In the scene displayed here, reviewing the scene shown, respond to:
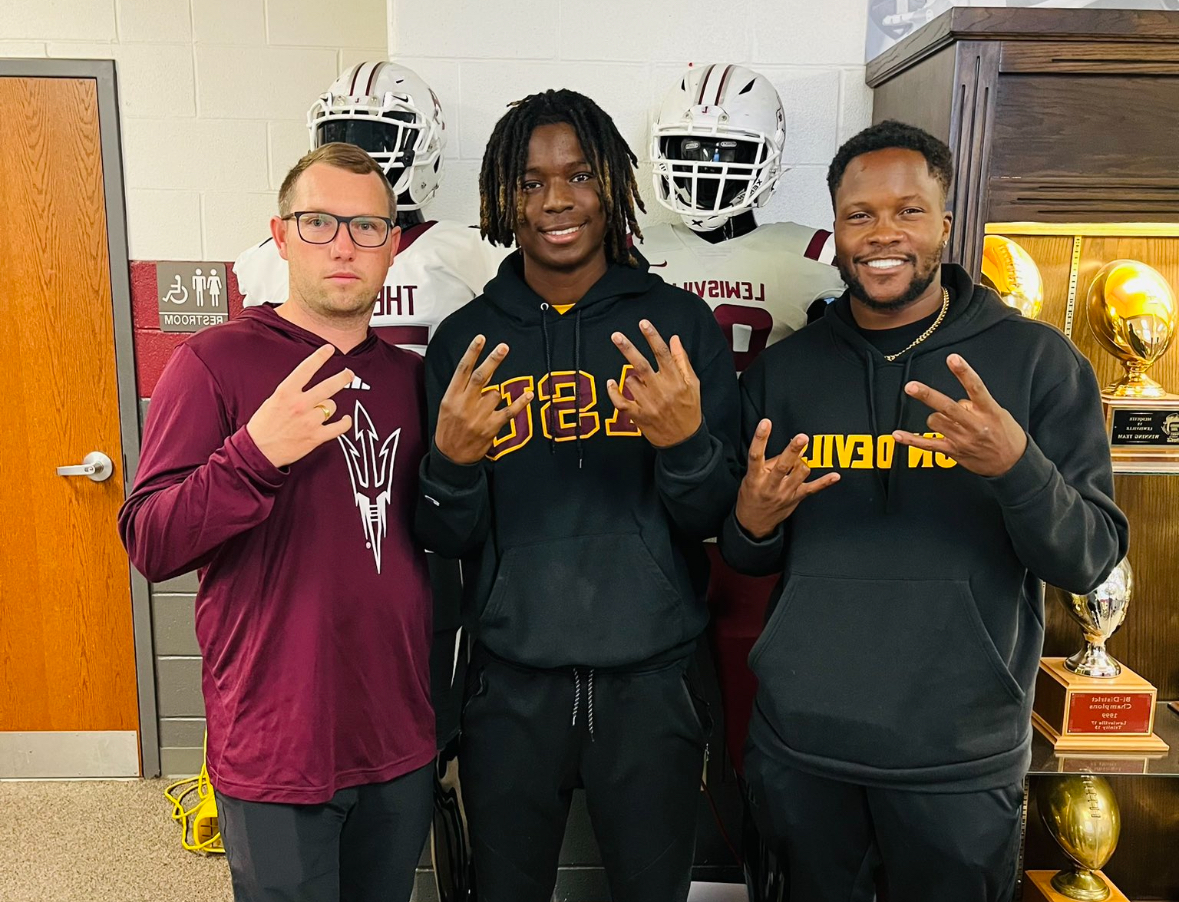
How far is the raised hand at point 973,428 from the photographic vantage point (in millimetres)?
1020

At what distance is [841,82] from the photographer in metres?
1.98

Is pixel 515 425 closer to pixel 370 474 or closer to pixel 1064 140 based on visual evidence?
pixel 370 474

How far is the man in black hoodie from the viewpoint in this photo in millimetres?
1153

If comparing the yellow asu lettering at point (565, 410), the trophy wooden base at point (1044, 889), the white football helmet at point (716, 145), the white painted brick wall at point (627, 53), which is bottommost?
the trophy wooden base at point (1044, 889)

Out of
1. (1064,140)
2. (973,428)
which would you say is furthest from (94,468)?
(1064,140)

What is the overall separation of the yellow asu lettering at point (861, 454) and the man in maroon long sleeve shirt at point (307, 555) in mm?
579

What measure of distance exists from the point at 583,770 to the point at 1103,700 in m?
0.97

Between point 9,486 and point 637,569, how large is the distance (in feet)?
6.60

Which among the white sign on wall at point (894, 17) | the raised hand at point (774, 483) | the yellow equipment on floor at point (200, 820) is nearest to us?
the raised hand at point (774, 483)

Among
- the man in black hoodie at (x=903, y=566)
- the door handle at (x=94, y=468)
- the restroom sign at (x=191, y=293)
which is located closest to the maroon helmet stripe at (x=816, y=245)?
the man in black hoodie at (x=903, y=566)

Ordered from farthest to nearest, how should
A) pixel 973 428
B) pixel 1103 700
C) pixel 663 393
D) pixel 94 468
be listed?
pixel 94 468 < pixel 1103 700 < pixel 663 393 < pixel 973 428

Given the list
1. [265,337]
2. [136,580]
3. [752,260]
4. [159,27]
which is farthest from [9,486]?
[752,260]

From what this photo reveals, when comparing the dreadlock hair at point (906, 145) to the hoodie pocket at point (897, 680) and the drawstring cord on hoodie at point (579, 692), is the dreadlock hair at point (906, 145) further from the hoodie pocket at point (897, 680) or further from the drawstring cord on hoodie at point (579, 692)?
the drawstring cord on hoodie at point (579, 692)

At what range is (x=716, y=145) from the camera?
5.45 feet
